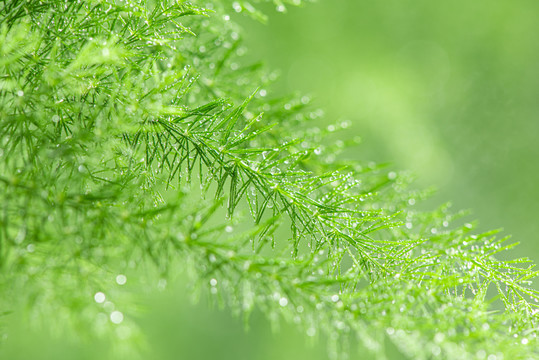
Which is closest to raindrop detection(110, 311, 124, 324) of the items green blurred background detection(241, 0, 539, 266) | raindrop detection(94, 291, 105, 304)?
raindrop detection(94, 291, 105, 304)

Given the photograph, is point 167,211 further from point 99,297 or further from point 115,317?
point 115,317

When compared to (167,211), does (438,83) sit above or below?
above

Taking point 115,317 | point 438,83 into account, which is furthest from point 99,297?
point 438,83

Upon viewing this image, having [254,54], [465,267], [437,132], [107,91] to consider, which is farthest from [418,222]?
[437,132]

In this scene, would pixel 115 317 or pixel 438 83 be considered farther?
pixel 438 83

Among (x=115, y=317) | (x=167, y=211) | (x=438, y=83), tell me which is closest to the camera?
(x=167, y=211)

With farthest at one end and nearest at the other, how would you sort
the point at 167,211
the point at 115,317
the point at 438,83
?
the point at 438,83 → the point at 115,317 → the point at 167,211

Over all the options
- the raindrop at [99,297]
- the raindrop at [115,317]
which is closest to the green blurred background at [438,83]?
the raindrop at [115,317]

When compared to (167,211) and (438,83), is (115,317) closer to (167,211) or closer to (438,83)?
(167,211)

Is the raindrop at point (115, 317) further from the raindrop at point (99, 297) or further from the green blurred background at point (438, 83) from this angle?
the green blurred background at point (438, 83)

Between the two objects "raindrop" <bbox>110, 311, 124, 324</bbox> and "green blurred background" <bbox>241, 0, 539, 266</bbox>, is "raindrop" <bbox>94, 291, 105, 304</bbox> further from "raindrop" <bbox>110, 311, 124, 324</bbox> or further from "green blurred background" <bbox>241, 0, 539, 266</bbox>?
"green blurred background" <bbox>241, 0, 539, 266</bbox>
